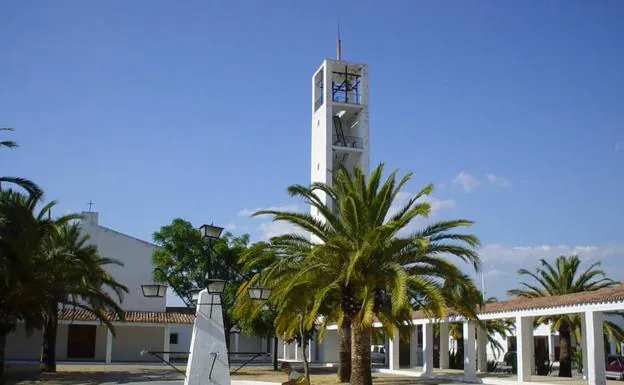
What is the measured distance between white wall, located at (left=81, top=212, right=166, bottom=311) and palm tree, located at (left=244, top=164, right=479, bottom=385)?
27.5m

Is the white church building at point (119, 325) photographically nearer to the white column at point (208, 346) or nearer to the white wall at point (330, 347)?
the white wall at point (330, 347)

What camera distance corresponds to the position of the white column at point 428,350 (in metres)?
30.4

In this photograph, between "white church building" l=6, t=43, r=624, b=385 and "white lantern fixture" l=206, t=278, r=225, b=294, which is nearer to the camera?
"white lantern fixture" l=206, t=278, r=225, b=294

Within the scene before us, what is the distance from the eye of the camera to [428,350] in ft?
102

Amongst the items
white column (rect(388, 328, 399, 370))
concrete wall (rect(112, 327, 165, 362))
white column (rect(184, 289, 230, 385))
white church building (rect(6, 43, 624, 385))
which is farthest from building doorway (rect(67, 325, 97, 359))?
white column (rect(184, 289, 230, 385))

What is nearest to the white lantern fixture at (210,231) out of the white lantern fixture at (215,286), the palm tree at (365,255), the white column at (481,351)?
the white lantern fixture at (215,286)

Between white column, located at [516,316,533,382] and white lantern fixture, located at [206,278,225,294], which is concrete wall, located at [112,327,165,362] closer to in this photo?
white column, located at [516,316,533,382]

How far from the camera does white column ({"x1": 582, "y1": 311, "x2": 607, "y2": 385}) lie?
2058cm

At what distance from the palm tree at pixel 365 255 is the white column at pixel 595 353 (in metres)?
4.20

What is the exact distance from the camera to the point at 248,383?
76.8 ft

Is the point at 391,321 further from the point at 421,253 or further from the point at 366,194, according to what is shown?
the point at 366,194

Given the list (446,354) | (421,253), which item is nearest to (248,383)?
(421,253)

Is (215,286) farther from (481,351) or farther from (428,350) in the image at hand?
(481,351)

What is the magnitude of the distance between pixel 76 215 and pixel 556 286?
71.7 feet
